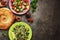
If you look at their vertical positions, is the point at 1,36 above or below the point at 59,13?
below

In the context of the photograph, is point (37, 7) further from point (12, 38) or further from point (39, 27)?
point (12, 38)

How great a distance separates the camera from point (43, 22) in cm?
215

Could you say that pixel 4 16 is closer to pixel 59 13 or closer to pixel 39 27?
pixel 39 27

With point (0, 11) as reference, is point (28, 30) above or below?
below

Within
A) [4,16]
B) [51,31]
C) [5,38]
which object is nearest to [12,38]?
[5,38]

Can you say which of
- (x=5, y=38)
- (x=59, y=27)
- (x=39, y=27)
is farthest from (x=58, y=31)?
(x=5, y=38)

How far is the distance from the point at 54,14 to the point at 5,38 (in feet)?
1.52

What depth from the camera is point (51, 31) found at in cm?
214

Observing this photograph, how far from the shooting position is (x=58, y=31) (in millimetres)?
2148

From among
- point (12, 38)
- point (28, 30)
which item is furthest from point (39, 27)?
point (12, 38)

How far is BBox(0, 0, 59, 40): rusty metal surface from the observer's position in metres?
2.14

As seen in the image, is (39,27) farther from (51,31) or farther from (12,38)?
(12,38)

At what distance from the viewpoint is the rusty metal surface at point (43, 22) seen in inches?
84.1

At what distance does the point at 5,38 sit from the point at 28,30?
20cm
